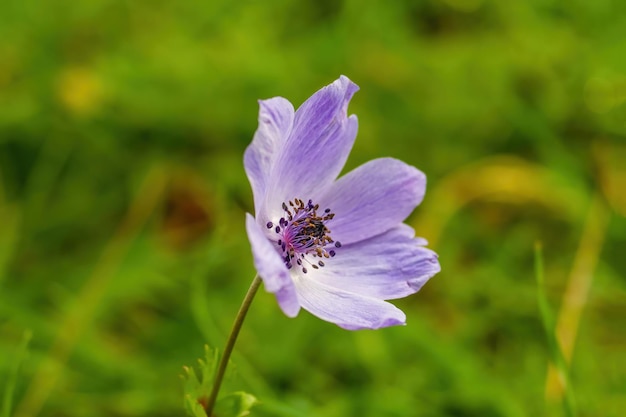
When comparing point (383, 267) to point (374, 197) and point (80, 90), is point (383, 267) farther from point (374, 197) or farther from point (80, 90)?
point (80, 90)

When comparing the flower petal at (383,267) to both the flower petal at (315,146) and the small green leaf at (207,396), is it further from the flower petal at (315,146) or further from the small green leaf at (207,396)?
the small green leaf at (207,396)

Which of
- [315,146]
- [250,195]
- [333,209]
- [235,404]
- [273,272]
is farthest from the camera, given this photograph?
[250,195]

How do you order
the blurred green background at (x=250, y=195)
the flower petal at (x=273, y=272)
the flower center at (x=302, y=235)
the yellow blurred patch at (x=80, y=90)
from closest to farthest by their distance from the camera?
the flower petal at (x=273, y=272), the flower center at (x=302, y=235), the blurred green background at (x=250, y=195), the yellow blurred patch at (x=80, y=90)

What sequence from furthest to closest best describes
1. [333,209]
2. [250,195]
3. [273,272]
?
[250,195]
[333,209]
[273,272]

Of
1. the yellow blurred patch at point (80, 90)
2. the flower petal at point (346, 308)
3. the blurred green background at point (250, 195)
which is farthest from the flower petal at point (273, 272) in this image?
the yellow blurred patch at point (80, 90)

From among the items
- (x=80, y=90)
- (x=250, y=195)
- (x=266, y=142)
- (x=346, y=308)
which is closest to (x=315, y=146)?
(x=266, y=142)

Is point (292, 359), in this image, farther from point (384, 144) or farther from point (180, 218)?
point (384, 144)
